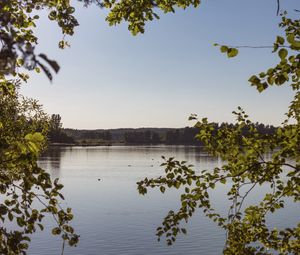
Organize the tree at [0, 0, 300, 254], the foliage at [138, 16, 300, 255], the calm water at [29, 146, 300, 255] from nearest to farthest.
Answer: the tree at [0, 0, 300, 254]
the foliage at [138, 16, 300, 255]
the calm water at [29, 146, 300, 255]

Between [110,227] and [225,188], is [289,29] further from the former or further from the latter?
[225,188]

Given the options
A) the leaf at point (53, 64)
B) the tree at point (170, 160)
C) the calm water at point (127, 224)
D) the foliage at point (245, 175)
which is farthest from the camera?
the calm water at point (127, 224)

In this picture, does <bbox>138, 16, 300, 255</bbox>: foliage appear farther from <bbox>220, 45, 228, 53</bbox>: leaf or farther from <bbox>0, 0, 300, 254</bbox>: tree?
<bbox>220, 45, 228, 53</bbox>: leaf

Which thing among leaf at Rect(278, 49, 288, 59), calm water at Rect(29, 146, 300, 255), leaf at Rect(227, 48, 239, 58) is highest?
leaf at Rect(227, 48, 239, 58)

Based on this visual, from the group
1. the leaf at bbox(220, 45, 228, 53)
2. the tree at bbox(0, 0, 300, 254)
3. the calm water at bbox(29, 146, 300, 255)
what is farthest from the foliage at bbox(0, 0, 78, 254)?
the calm water at bbox(29, 146, 300, 255)

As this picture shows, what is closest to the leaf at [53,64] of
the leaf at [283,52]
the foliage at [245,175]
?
the leaf at [283,52]

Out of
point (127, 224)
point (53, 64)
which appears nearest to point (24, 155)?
point (53, 64)

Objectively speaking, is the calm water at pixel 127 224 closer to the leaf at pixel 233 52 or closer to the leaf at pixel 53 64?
the leaf at pixel 233 52

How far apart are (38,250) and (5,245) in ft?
115

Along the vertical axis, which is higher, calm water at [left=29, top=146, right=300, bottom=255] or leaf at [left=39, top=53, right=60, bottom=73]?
leaf at [left=39, top=53, right=60, bottom=73]

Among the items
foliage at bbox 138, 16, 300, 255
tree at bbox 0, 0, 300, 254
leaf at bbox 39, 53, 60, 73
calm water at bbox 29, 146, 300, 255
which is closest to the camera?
leaf at bbox 39, 53, 60, 73

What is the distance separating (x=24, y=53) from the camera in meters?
2.12

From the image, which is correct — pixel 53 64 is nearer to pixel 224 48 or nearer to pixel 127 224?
pixel 224 48

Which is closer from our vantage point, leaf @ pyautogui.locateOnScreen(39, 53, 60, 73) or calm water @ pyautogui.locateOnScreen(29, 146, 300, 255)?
leaf @ pyautogui.locateOnScreen(39, 53, 60, 73)
